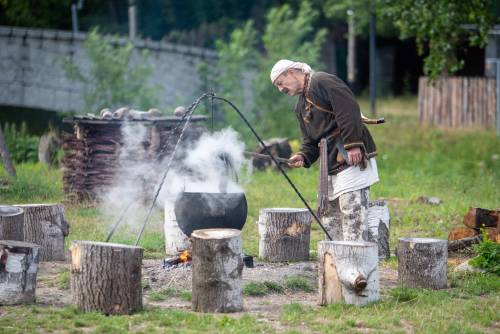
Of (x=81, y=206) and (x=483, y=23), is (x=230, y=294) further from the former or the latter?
(x=483, y=23)

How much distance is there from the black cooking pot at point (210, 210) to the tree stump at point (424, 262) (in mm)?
1518

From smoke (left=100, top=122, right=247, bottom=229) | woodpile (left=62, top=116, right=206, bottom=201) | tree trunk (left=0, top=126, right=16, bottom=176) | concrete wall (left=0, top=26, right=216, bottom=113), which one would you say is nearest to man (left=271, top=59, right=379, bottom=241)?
smoke (left=100, top=122, right=247, bottom=229)

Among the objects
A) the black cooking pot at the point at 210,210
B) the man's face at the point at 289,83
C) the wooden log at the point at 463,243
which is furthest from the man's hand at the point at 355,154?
the wooden log at the point at 463,243

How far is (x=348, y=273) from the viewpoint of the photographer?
7.38 metres

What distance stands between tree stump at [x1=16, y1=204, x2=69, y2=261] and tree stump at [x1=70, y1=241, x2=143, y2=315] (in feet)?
7.66

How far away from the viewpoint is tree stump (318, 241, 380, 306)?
24.2 feet

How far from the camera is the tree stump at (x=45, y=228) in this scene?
30.5 feet

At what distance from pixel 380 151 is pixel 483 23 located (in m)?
4.12

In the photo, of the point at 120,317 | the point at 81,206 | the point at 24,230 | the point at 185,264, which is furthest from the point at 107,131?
the point at 120,317

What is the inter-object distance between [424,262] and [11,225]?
12.1 ft

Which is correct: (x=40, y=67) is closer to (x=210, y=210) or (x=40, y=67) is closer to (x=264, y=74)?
(x=264, y=74)

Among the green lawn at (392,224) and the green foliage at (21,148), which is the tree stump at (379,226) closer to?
the green lawn at (392,224)

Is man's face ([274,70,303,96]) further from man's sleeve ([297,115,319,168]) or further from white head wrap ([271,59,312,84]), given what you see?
man's sleeve ([297,115,319,168])

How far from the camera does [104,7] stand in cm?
2778
